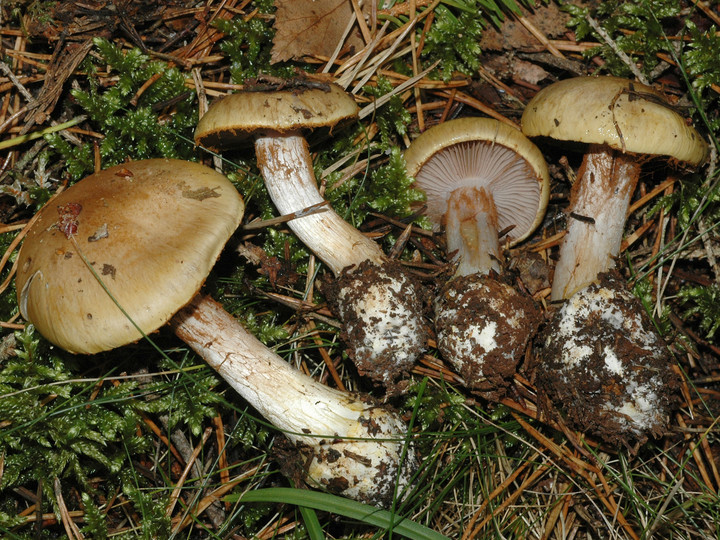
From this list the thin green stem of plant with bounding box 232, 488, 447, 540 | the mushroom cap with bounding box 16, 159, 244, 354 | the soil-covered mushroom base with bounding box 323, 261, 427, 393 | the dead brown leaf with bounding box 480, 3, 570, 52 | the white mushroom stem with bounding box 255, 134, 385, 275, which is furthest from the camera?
the dead brown leaf with bounding box 480, 3, 570, 52

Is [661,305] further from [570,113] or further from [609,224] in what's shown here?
[570,113]

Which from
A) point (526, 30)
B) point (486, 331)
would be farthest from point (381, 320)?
point (526, 30)

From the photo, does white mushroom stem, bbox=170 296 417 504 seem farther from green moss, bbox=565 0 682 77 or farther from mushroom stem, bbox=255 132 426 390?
green moss, bbox=565 0 682 77

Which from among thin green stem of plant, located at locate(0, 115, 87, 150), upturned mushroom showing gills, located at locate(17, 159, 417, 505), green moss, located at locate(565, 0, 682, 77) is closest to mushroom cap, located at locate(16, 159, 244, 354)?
upturned mushroom showing gills, located at locate(17, 159, 417, 505)

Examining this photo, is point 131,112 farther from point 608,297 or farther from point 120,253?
point 608,297

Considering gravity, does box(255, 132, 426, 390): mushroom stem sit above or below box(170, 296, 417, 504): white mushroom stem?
above

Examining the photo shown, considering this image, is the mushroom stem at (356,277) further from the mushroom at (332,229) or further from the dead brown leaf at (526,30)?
the dead brown leaf at (526,30)
